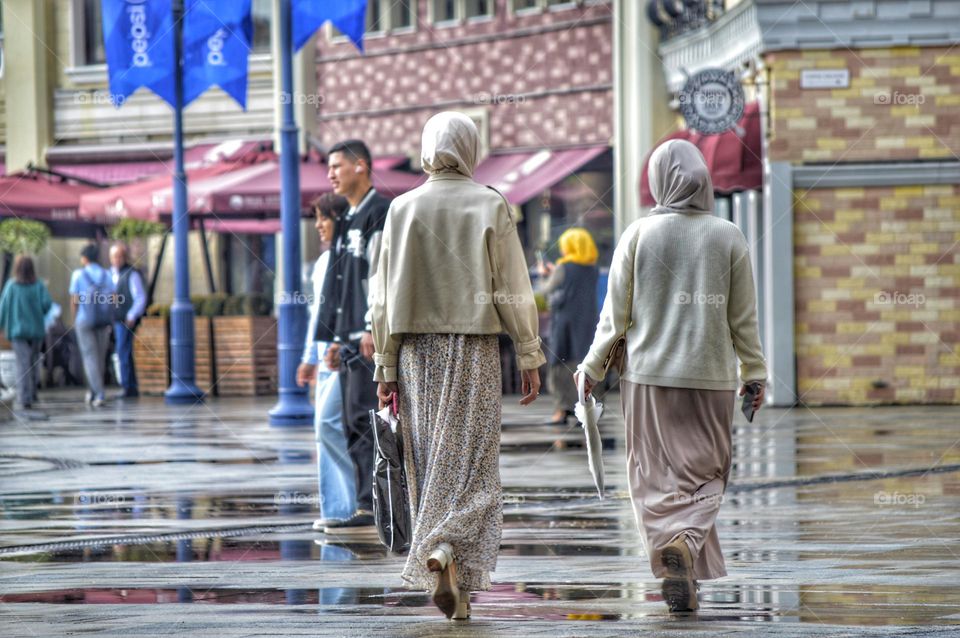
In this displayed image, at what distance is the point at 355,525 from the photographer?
9.54m

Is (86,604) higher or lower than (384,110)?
lower

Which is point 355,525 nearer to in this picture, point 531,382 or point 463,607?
point 531,382

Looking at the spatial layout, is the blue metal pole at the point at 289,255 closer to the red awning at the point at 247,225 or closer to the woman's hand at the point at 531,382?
the red awning at the point at 247,225

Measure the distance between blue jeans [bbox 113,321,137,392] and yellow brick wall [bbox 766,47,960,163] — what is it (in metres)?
8.85

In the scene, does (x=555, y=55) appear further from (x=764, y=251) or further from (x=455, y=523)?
(x=455, y=523)

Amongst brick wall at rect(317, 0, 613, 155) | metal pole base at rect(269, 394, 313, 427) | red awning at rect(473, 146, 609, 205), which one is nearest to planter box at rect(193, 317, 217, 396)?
red awning at rect(473, 146, 609, 205)

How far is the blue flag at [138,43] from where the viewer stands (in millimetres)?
22172

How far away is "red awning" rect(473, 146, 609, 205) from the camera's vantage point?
28359mm

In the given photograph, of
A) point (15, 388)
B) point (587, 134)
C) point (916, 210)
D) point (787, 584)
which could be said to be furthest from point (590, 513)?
point (587, 134)

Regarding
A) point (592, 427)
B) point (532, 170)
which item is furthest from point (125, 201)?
point (592, 427)

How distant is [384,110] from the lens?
31.8m

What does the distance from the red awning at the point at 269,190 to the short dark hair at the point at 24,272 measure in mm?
2686

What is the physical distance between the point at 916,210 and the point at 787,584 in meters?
14.4

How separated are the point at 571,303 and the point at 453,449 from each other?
435 inches
